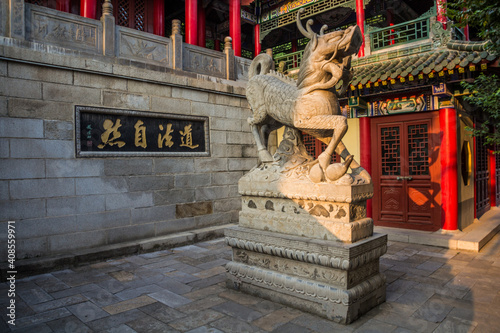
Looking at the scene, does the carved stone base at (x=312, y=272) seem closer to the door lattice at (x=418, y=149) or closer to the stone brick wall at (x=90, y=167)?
the stone brick wall at (x=90, y=167)

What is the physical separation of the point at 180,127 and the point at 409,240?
196 inches

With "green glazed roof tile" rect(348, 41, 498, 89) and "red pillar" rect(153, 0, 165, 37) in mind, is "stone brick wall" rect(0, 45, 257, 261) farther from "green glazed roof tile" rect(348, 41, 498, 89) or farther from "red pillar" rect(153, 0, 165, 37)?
"red pillar" rect(153, 0, 165, 37)

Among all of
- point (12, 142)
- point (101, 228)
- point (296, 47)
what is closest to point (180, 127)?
point (101, 228)

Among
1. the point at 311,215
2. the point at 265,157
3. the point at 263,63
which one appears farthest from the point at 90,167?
the point at 311,215

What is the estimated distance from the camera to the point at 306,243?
10.4 ft

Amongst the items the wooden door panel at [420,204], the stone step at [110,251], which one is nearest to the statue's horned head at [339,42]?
the stone step at [110,251]

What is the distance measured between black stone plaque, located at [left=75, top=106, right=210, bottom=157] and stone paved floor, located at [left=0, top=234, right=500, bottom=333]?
1.91 metres

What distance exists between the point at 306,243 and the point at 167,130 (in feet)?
13.2

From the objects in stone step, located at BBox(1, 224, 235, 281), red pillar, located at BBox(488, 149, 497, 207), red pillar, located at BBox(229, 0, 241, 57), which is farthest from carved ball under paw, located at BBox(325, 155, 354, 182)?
red pillar, located at BBox(488, 149, 497, 207)

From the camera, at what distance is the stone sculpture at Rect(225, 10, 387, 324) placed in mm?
3055

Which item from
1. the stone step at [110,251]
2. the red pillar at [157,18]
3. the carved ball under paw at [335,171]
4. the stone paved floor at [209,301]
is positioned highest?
the red pillar at [157,18]

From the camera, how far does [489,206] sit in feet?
29.1

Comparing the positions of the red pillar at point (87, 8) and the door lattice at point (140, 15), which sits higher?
the door lattice at point (140, 15)

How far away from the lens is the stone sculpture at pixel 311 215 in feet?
10.0
